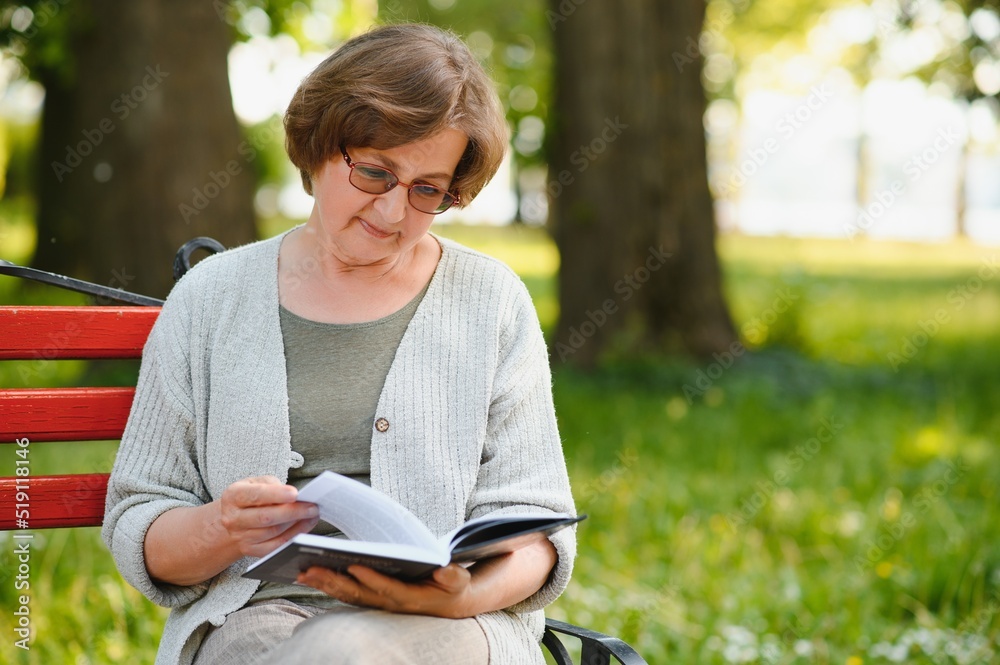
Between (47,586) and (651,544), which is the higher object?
(47,586)

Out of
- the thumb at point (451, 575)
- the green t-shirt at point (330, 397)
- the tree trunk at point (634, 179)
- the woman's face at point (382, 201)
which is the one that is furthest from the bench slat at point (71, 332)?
the tree trunk at point (634, 179)

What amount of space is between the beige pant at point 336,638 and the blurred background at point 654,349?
1.61 metres

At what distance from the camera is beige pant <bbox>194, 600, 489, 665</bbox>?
68.1 inches

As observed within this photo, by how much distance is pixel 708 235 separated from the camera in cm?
796

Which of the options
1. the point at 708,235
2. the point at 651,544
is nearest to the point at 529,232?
the point at 708,235

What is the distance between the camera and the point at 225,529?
1.89 metres

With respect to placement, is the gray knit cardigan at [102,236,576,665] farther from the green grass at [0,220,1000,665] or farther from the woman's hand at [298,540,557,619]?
the green grass at [0,220,1000,665]

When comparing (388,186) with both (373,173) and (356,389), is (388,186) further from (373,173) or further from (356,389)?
(356,389)

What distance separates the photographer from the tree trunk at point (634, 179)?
7.63 metres

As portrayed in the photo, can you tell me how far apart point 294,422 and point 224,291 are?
32cm

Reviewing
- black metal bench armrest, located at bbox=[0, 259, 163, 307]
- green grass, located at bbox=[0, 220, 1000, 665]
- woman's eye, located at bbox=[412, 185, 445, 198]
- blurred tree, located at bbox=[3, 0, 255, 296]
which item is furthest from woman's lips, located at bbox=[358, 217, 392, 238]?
blurred tree, located at bbox=[3, 0, 255, 296]

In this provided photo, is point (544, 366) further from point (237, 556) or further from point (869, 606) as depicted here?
point (869, 606)

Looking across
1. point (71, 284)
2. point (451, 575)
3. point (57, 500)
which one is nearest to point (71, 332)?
point (71, 284)

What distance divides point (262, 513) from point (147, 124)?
585cm
